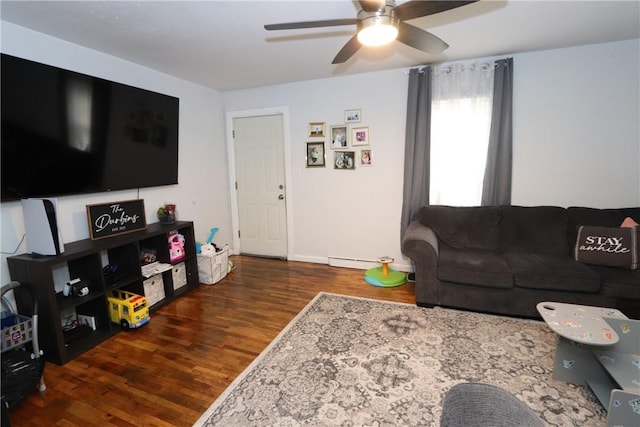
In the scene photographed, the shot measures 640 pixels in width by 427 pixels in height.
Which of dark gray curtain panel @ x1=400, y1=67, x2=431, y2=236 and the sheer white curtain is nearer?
the sheer white curtain

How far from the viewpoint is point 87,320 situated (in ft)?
8.55

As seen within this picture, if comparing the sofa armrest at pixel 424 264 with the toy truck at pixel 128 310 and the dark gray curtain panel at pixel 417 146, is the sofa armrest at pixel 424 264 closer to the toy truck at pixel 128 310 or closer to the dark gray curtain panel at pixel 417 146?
the dark gray curtain panel at pixel 417 146

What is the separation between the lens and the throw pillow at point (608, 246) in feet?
8.26

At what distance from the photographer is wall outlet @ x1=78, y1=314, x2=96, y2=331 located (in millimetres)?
2592

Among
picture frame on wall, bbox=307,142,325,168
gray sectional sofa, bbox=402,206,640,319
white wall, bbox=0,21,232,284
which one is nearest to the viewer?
white wall, bbox=0,21,232,284

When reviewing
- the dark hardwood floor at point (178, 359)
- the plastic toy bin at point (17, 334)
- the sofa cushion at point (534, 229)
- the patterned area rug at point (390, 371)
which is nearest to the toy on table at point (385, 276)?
the dark hardwood floor at point (178, 359)

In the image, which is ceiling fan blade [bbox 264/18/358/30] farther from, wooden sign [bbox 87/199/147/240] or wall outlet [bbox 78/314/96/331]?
wall outlet [bbox 78/314/96/331]

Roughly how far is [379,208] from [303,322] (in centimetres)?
180

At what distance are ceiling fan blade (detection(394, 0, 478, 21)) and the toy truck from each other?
289cm

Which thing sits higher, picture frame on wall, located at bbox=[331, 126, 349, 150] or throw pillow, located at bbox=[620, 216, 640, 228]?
picture frame on wall, located at bbox=[331, 126, 349, 150]

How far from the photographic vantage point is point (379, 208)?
3.89 metres

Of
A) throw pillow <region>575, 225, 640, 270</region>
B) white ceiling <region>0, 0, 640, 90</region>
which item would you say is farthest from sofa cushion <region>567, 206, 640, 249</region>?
white ceiling <region>0, 0, 640, 90</region>

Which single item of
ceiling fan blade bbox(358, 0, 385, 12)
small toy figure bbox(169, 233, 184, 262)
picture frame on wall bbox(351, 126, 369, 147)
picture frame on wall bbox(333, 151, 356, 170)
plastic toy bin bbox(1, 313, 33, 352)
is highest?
ceiling fan blade bbox(358, 0, 385, 12)

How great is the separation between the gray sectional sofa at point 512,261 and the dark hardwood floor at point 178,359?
0.54m
